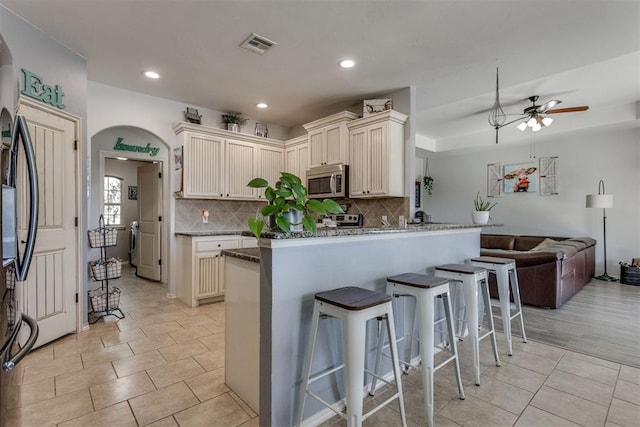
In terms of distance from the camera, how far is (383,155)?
3637mm

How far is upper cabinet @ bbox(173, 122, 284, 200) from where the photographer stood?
410cm

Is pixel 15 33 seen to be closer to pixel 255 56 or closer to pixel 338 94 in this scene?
pixel 255 56

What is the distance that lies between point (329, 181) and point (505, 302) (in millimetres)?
2394

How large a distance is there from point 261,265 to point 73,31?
269cm

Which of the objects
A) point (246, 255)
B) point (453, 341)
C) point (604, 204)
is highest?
point (604, 204)

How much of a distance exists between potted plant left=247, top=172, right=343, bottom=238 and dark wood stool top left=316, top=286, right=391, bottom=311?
346mm

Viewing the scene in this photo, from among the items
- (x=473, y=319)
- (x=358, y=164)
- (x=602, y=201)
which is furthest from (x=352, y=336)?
(x=602, y=201)

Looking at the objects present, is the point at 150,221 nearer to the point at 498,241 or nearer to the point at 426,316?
the point at 426,316

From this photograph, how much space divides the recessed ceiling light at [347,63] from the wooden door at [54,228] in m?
2.65

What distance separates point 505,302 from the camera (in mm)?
2721

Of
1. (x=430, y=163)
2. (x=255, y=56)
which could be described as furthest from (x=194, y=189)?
(x=430, y=163)

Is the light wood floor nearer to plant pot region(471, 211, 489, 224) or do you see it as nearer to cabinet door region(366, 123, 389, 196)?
plant pot region(471, 211, 489, 224)

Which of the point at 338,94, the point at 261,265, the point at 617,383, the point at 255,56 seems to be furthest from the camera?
the point at 338,94

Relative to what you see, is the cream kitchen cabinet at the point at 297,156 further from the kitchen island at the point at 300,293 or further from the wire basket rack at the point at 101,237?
the kitchen island at the point at 300,293
